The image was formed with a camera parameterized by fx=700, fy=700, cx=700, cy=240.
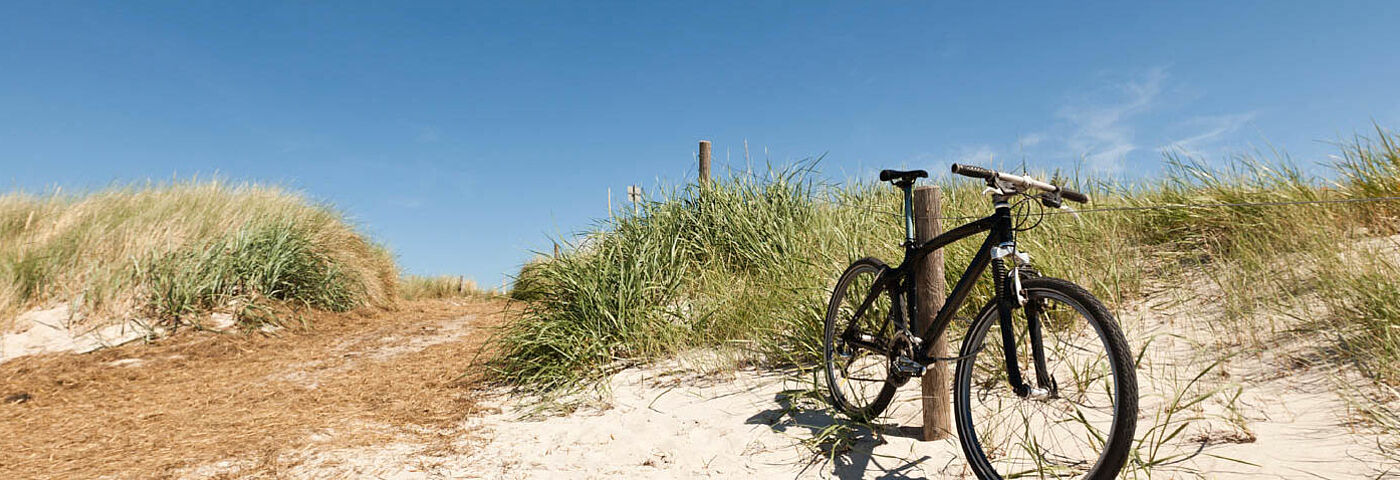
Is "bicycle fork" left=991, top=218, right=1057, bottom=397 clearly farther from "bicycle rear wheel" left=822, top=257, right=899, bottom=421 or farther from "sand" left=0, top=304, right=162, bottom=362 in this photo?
"sand" left=0, top=304, right=162, bottom=362

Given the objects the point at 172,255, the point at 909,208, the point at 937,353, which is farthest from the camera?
the point at 172,255

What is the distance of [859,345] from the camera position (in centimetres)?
372

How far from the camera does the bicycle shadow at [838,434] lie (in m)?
3.32

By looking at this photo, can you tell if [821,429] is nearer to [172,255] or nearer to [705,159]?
[705,159]

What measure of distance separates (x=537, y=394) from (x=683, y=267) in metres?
1.67

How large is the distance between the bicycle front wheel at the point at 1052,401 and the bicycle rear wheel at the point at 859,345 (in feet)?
1.61

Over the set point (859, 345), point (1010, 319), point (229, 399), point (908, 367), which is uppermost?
point (1010, 319)

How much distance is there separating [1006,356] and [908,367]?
22.3 inches

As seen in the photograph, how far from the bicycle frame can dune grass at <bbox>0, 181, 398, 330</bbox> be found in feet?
26.0

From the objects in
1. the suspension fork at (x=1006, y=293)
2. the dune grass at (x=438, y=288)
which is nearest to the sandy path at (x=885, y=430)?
the suspension fork at (x=1006, y=293)

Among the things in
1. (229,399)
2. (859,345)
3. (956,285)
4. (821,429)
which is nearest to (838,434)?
(821,429)

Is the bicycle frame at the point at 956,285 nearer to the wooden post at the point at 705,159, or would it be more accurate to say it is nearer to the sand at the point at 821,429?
the sand at the point at 821,429

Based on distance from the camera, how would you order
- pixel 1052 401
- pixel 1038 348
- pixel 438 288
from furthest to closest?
pixel 438 288 < pixel 1052 401 < pixel 1038 348

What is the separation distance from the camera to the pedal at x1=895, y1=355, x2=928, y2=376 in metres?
3.20
